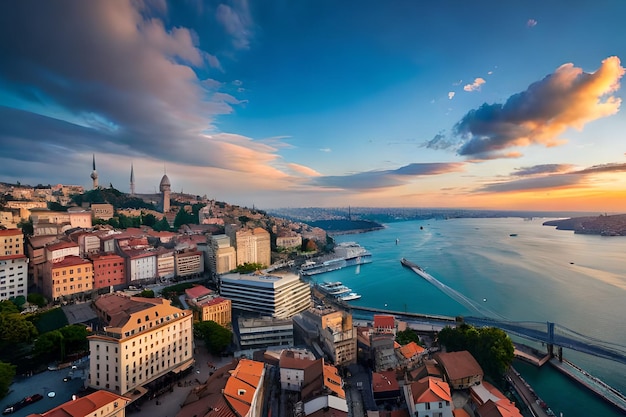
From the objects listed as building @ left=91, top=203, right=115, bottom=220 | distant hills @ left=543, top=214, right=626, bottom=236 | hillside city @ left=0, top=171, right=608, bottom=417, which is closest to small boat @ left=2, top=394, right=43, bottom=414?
hillside city @ left=0, top=171, right=608, bottom=417

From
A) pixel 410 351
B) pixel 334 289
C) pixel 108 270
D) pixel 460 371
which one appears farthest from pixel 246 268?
pixel 460 371

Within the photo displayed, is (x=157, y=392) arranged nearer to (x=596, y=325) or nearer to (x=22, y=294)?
(x=22, y=294)

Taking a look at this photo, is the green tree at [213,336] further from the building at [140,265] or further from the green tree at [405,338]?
the building at [140,265]

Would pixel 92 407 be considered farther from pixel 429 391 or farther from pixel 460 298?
pixel 460 298

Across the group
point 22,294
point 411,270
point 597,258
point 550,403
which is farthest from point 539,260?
point 22,294

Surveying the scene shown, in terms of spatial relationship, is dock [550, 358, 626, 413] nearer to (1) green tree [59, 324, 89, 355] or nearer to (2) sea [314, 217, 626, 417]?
(2) sea [314, 217, 626, 417]

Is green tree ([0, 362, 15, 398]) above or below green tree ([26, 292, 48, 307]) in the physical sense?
below
